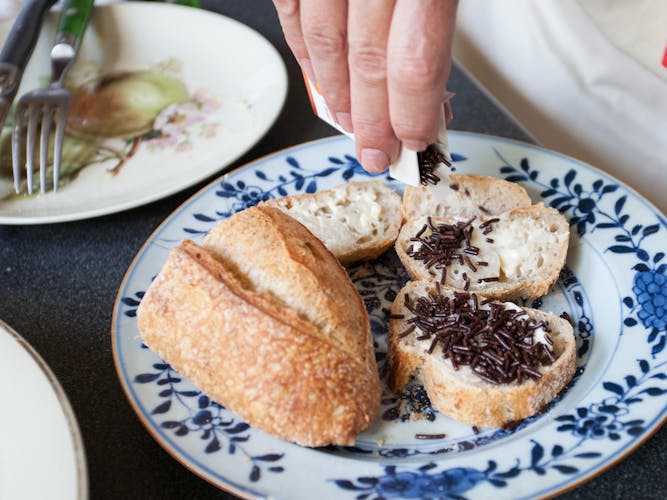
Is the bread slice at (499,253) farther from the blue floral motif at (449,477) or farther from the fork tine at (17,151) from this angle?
the fork tine at (17,151)

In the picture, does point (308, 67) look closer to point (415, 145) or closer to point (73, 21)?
point (415, 145)

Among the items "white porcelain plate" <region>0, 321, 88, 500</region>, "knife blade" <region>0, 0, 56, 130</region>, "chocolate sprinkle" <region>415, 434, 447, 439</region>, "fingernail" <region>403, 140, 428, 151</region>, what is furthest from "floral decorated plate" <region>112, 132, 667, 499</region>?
"knife blade" <region>0, 0, 56, 130</region>

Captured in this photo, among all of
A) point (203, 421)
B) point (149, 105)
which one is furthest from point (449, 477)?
point (149, 105)

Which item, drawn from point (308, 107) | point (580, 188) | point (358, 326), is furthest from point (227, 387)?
point (308, 107)

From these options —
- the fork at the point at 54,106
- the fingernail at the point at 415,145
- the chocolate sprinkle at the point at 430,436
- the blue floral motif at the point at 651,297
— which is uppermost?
the fingernail at the point at 415,145

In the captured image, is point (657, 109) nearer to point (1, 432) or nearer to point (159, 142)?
point (159, 142)

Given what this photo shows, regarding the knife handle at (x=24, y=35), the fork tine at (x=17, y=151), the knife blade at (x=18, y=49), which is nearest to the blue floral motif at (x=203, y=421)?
the fork tine at (x=17, y=151)
